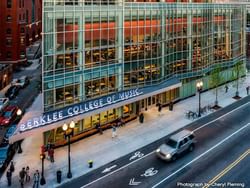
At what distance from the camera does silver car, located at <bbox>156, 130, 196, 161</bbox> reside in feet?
96.2

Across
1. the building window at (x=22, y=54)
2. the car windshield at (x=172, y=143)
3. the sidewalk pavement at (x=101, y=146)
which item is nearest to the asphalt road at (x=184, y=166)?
the sidewalk pavement at (x=101, y=146)

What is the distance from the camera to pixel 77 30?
110 feet

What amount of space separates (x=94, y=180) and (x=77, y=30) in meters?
14.8

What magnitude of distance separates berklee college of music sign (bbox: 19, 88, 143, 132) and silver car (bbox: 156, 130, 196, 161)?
8002mm

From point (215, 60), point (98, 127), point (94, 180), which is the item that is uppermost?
point (215, 60)

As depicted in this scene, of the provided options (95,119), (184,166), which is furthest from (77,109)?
(184,166)

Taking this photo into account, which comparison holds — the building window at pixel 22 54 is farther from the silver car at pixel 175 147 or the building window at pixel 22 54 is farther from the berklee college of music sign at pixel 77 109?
the silver car at pixel 175 147

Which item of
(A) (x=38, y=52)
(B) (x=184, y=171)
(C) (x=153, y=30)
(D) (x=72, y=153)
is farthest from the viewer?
(A) (x=38, y=52)

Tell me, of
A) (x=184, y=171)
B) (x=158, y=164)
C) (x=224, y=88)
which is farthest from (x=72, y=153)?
(x=224, y=88)

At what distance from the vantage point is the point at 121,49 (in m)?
38.6

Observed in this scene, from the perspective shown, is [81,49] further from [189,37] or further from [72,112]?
[189,37]

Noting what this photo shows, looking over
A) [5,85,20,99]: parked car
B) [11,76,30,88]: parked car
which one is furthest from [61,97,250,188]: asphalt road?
[11,76,30,88]: parked car

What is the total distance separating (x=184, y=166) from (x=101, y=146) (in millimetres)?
8442

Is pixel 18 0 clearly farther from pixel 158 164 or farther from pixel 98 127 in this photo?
pixel 158 164
